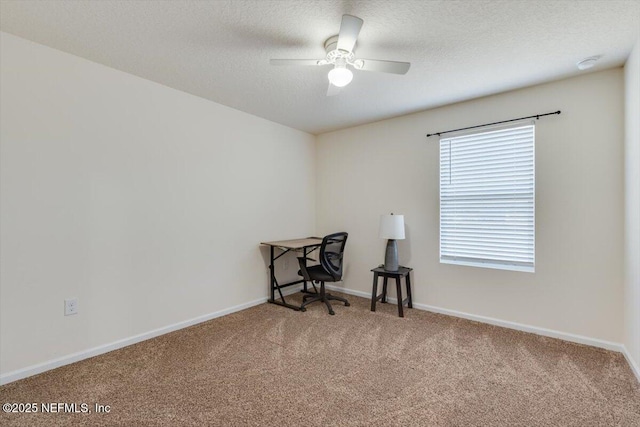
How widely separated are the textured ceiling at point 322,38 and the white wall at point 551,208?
0.25 meters

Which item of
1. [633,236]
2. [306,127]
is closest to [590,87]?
[633,236]

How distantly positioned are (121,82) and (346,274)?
336cm

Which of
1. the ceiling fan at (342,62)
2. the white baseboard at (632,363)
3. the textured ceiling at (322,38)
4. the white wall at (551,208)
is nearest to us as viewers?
the textured ceiling at (322,38)

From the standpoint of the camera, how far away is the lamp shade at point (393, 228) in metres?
3.40

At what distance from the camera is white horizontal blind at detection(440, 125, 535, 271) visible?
2.91m

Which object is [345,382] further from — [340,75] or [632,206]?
[632,206]

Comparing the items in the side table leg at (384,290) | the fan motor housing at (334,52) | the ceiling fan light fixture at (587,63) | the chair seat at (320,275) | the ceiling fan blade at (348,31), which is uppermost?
the ceiling fan light fixture at (587,63)

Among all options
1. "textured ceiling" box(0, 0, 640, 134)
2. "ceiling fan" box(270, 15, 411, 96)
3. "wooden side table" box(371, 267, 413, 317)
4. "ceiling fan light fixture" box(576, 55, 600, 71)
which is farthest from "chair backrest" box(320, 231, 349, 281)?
"ceiling fan light fixture" box(576, 55, 600, 71)

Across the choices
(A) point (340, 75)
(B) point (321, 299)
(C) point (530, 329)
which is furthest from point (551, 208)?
(B) point (321, 299)

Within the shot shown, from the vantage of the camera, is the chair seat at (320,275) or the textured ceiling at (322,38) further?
the chair seat at (320,275)

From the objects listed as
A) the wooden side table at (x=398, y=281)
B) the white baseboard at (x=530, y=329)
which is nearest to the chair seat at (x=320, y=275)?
the wooden side table at (x=398, y=281)

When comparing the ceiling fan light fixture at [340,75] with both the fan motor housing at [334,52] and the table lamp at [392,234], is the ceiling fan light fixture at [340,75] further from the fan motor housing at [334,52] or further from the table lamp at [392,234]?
the table lamp at [392,234]

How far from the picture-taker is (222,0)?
171cm

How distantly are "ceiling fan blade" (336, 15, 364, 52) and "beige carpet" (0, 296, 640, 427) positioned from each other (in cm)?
223
